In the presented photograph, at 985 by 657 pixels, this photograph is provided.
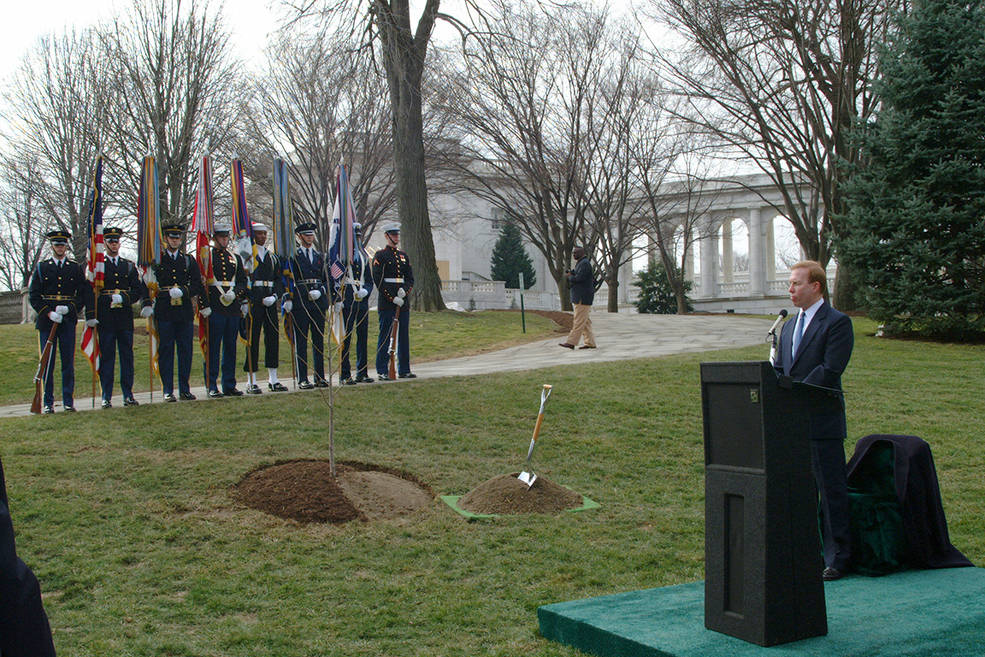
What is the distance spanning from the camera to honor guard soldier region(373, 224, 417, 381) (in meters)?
14.1

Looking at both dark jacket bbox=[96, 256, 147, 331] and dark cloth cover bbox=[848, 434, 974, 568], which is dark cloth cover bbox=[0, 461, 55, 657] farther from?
dark jacket bbox=[96, 256, 147, 331]

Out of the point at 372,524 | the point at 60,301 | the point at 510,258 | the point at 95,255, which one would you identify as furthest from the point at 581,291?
the point at 510,258

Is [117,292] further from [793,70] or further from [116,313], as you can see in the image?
[793,70]

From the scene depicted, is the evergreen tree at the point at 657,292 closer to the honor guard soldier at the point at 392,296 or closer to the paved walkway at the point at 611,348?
the paved walkway at the point at 611,348

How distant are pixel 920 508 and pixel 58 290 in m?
10.5

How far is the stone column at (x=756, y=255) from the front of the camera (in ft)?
185

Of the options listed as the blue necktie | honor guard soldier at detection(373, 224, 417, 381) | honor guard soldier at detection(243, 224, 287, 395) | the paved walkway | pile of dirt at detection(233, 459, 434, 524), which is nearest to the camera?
the blue necktie

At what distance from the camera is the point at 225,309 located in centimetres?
1294

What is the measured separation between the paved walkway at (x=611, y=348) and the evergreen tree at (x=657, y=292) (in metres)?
17.1

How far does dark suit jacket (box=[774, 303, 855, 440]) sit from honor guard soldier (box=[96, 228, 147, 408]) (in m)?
9.13

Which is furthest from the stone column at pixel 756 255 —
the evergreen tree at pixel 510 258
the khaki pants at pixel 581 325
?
the khaki pants at pixel 581 325

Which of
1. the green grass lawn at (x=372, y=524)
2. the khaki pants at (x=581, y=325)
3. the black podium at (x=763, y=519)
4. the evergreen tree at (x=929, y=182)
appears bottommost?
the green grass lawn at (x=372, y=524)

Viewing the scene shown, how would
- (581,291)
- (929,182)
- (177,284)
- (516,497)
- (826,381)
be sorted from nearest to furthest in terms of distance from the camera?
(826,381) → (516,497) → (177,284) → (581,291) → (929,182)

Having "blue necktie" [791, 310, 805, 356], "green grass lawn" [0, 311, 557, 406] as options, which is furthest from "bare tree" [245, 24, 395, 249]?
"blue necktie" [791, 310, 805, 356]
